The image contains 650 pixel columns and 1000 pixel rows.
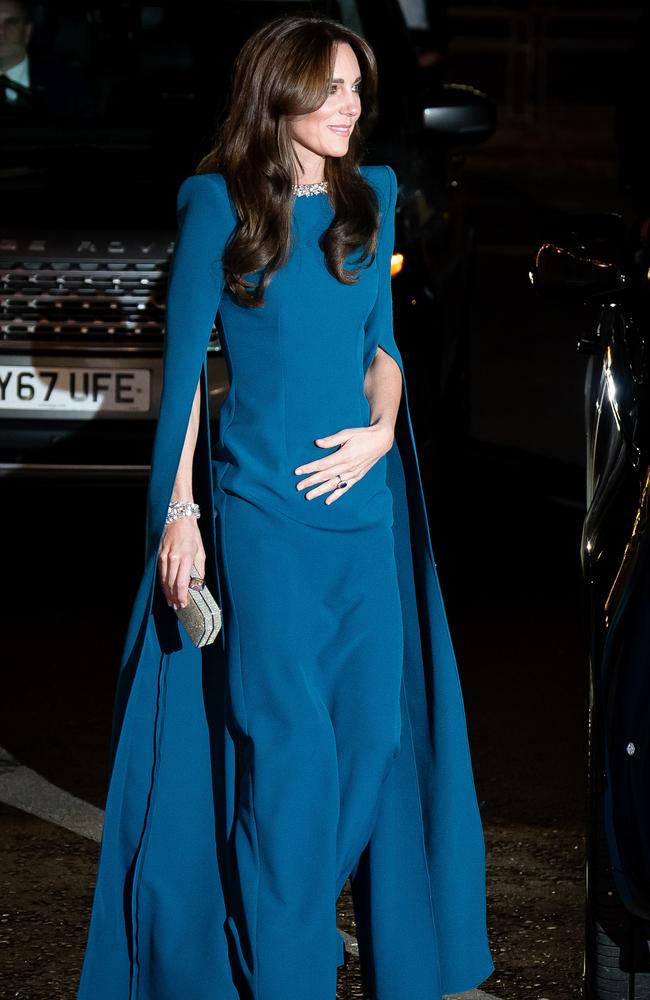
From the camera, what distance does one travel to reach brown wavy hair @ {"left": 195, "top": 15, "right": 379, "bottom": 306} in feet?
9.71

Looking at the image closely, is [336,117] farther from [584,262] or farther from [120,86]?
[120,86]

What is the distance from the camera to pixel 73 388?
546 centimetres

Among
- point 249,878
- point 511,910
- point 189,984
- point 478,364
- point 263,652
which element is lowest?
point 478,364

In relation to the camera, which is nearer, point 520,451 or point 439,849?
point 439,849

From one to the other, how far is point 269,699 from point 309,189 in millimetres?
795

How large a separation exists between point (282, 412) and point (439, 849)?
2.59 ft

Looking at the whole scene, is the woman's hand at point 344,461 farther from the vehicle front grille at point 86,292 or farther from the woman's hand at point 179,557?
the vehicle front grille at point 86,292

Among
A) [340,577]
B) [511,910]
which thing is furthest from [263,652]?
[511,910]

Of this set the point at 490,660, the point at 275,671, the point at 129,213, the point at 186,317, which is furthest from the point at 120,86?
the point at 275,671

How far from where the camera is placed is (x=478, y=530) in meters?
6.89

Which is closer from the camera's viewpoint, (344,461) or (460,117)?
(344,461)

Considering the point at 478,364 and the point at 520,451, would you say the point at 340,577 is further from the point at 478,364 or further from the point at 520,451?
the point at 478,364

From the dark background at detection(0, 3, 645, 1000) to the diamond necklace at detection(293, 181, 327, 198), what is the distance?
684mm

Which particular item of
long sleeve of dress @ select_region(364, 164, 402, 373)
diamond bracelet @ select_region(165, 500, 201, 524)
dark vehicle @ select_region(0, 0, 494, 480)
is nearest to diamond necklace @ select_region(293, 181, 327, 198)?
long sleeve of dress @ select_region(364, 164, 402, 373)
